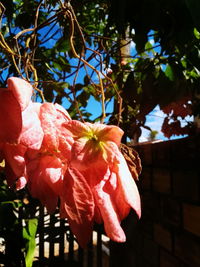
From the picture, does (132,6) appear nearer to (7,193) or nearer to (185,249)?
(185,249)

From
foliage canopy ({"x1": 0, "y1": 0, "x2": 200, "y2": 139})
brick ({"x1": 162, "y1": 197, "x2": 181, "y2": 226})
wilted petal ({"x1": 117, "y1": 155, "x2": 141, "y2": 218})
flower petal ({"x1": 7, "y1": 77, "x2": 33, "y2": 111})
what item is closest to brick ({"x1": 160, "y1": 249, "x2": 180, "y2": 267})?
brick ({"x1": 162, "y1": 197, "x2": 181, "y2": 226})

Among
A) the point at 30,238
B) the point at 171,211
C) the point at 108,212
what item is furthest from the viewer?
the point at 30,238

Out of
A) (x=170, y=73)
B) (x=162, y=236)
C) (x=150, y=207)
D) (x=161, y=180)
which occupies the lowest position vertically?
(x=162, y=236)

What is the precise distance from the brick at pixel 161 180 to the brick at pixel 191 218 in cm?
12

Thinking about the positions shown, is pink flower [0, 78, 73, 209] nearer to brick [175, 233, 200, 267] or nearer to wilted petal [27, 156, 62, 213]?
wilted petal [27, 156, 62, 213]

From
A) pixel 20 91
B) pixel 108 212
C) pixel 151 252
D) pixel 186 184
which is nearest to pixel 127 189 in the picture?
pixel 108 212

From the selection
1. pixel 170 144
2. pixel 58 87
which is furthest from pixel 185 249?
pixel 58 87

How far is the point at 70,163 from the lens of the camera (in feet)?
0.85

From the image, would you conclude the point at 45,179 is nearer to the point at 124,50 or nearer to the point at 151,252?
the point at 151,252

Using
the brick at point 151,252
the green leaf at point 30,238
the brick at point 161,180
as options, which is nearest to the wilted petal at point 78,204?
the brick at point 161,180

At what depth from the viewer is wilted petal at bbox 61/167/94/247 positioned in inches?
9.6

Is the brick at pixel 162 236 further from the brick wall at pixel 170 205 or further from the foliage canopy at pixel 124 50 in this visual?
the foliage canopy at pixel 124 50

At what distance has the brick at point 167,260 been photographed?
0.95 meters

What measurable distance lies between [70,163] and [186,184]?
0.72 meters
